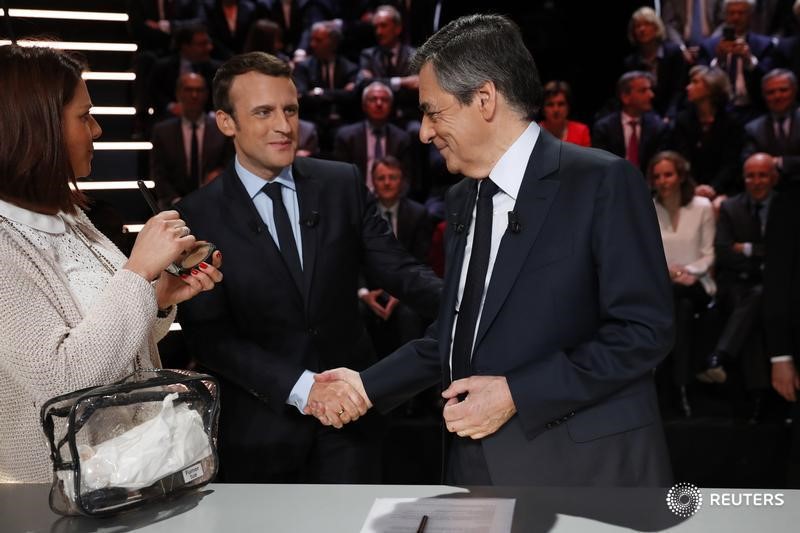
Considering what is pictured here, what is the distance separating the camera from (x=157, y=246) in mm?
1942

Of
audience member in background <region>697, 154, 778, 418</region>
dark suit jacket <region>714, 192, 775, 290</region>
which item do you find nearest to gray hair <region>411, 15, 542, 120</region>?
audience member in background <region>697, 154, 778, 418</region>

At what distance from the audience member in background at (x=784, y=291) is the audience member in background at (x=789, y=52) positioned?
323 cm

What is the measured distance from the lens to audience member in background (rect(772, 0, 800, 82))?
23.2 ft

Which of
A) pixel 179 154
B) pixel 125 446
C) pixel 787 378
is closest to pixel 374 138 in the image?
pixel 179 154

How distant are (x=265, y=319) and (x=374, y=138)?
4.31 meters

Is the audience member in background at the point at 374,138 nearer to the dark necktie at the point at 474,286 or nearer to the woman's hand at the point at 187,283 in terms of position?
the woman's hand at the point at 187,283

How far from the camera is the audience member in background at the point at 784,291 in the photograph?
14.0 ft

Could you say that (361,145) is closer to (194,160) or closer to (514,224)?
(194,160)

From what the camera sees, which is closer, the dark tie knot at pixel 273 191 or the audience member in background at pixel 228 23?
the dark tie knot at pixel 273 191

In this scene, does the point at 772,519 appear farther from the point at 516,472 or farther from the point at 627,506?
the point at 516,472

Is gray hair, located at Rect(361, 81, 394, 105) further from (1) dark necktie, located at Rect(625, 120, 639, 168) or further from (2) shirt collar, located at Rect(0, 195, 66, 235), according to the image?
(2) shirt collar, located at Rect(0, 195, 66, 235)

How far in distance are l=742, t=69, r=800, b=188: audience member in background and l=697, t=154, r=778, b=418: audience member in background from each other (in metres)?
0.61

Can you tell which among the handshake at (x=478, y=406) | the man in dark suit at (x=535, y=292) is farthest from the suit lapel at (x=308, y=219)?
the handshake at (x=478, y=406)

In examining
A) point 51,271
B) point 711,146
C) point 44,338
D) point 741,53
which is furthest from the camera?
point 741,53
